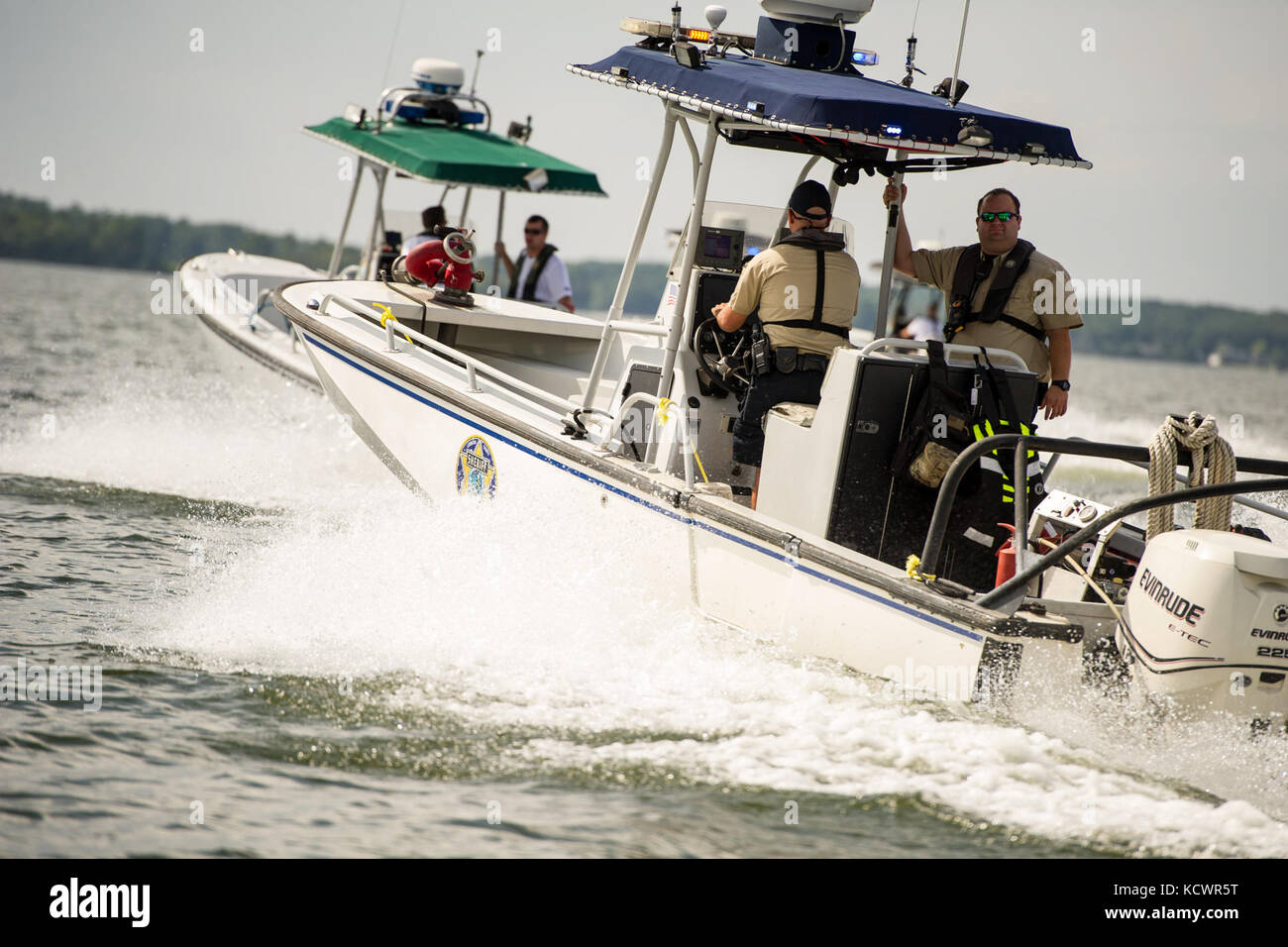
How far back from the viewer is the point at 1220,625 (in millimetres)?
3881

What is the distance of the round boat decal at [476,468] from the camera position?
636 cm

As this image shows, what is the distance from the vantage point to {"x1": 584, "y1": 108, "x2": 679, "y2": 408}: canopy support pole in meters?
5.95

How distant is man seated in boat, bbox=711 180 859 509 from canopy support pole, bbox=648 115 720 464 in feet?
0.75

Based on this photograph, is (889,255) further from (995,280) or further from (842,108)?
(842,108)

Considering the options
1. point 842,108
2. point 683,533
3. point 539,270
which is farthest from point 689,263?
point 539,270

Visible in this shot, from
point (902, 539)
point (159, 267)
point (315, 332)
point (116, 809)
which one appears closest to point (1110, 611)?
point (902, 539)

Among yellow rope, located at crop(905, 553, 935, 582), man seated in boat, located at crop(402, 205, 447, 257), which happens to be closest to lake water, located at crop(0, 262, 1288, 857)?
yellow rope, located at crop(905, 553, 935, 582)

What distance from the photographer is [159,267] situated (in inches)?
407

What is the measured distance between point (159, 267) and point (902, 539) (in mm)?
7460

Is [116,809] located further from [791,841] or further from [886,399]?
[886,399]

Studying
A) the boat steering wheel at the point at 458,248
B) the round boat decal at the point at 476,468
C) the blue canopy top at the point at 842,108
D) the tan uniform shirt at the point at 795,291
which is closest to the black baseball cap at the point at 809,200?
the tan uniform shirt at the point at 795,291

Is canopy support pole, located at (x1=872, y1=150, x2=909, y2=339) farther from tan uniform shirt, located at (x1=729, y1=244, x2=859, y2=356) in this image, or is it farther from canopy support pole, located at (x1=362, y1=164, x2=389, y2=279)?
canopy support pole, located at (x1=362, y1=164, x2=389, y2=279)

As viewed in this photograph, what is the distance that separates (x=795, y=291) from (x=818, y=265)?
0.15m

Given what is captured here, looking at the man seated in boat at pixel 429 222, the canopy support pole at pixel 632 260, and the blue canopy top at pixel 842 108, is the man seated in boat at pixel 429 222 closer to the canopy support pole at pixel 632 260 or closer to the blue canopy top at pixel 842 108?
the canopy support pole at pixel 632 260
